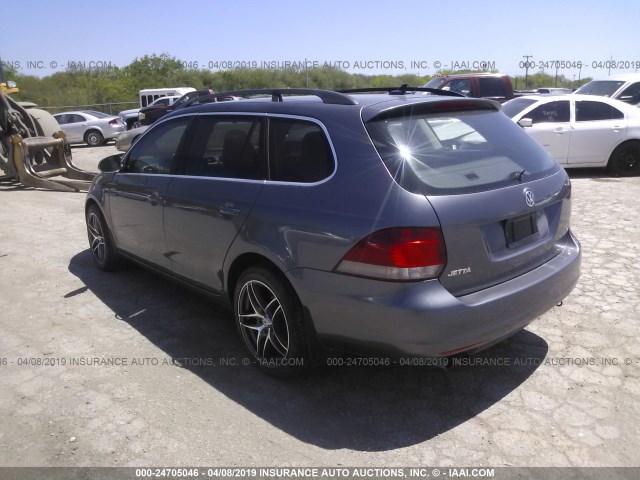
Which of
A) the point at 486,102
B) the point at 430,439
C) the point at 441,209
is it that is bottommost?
the point at 430,439

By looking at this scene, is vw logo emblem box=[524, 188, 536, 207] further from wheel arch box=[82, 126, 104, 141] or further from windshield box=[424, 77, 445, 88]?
wheel arch box=[82, 126, 104, 141]

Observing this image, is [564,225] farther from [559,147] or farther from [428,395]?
[559,147]

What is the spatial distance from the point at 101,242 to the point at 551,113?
8348 millimetres

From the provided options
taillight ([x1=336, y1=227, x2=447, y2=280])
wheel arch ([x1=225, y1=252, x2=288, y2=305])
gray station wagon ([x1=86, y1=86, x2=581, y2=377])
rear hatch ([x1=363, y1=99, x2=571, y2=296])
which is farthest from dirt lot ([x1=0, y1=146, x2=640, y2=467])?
taillight ([x1=336, y1=227, x2=447, y2=280])

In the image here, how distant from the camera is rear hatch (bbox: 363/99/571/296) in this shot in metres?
2.89

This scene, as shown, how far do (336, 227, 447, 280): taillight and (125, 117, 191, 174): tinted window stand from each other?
2.25 metres

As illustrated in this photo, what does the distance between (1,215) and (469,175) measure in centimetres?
795

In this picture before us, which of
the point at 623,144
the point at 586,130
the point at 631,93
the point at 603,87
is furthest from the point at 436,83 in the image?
the point at 623,144

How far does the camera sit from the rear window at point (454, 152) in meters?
2.96

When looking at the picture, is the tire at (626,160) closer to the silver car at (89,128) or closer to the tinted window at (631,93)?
the tinted window at (631,93)

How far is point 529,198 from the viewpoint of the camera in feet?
10.5

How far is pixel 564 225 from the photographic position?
361cm

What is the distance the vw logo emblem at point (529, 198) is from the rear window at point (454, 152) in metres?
0.09

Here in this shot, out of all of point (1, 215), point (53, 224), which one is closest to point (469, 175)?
point (53, 224)
